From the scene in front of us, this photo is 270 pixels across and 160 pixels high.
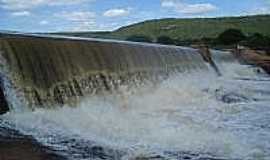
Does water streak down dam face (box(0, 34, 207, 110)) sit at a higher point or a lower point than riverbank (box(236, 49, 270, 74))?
higher

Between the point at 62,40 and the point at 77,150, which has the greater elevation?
the point at 62,40

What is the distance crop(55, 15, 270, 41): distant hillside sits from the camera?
96.6m

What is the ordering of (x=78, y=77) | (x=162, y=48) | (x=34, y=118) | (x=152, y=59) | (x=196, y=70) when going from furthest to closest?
(x=196, y=70)
(x=162, y=48)
(x=152, y=59)
(x=78, y=77)
(x=34, y=118)

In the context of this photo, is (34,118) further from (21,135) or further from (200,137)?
(200,137)

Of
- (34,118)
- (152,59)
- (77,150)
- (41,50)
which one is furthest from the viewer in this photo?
(152,59)

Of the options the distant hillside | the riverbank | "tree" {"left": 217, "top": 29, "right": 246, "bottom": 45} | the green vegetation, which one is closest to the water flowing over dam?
the riverbank

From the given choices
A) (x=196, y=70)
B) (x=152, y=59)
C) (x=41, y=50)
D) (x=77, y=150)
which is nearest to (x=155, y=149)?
(x=77, y=150)

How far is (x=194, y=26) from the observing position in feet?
349

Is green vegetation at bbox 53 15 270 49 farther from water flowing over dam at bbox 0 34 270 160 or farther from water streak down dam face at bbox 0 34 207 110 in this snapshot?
water flowing over dam at bbox 0 34 270 160

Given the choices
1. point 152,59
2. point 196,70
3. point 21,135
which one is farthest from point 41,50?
point 196,70

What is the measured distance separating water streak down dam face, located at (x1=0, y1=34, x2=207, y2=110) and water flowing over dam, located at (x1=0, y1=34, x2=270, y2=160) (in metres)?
0.03

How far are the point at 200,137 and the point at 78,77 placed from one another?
244 inches

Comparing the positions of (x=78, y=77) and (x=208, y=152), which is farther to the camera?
(x=78, y=77)

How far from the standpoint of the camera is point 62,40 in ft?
52.9
